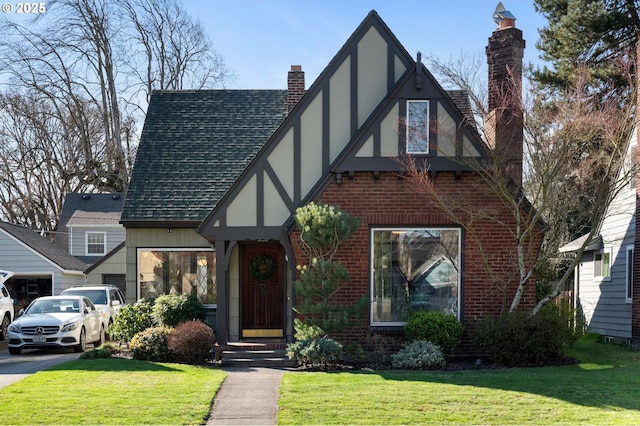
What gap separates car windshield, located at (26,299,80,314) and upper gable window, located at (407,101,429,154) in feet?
33.2

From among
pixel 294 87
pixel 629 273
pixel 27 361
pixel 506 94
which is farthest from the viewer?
pixel 629 273

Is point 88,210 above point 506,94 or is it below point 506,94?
below

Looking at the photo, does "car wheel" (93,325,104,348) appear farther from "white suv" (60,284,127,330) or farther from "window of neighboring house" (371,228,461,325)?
"window of neighboring house" (371,228,461,325)

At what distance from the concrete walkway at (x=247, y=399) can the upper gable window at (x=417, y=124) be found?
5555 mm

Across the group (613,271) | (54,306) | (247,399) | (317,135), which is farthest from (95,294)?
(613,271)

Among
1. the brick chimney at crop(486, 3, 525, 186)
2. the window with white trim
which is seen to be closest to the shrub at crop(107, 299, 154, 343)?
the brick chimney at crop(486, 3, 525, 186)

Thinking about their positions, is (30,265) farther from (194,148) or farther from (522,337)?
(522,337)

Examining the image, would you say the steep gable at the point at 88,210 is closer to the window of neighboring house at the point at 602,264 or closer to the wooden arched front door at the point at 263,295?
the wooden arched front door at the point at 263,295

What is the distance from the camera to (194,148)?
1894cm

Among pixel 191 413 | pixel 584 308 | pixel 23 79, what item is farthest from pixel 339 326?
pixel 23 79

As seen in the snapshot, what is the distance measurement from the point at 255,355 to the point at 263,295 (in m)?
2.36

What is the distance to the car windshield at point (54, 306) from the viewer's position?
18188 millimetres

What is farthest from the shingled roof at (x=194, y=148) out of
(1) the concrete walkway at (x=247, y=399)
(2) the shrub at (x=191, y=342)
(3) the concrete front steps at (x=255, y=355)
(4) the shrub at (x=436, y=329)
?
(4) the shrub at (x=436, y=329)

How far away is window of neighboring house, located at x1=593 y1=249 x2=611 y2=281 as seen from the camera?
21.2 meters
